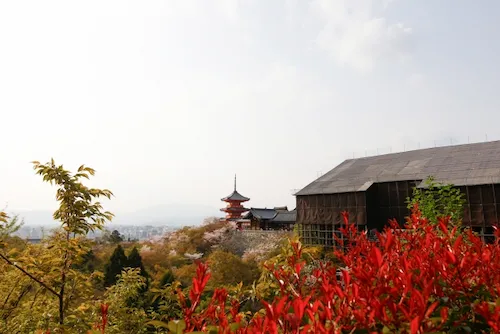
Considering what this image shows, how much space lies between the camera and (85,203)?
4453 mm

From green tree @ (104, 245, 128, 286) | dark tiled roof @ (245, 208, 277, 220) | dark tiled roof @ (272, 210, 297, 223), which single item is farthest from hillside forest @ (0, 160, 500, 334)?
dark tiled roof @ (245, 208, 277, 220)

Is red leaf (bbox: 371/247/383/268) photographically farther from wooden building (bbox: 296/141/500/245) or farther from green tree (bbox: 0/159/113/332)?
wooden building (bbox: 296/141/500/245)

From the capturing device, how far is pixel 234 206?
5147 cm

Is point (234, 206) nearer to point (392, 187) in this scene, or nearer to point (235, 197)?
point (235, 197)

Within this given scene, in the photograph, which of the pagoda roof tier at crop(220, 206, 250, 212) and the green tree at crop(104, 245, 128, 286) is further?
the pagoda roof tier at crop(220, 206, 250, 212)

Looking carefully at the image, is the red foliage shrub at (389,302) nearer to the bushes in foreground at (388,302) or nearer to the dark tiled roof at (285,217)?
the bushes in foreground at (388,302)

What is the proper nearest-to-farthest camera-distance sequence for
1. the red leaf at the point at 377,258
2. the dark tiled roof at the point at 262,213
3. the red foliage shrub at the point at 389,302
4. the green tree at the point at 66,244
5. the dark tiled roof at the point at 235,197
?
1. the red foliage shrub at the point at 389,302
2. the red leaf at the point at 377,258
3. the green tree at the point at 66,244
4. the dark tiled roof at the point at 262,213
5. the dark tiled roof at the point at 235,197

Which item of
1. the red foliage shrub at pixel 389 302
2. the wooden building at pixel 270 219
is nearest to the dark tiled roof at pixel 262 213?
the wooden building at pixel 270 219

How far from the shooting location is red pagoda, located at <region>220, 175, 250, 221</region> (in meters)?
49.8

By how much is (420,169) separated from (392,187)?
2085 mm

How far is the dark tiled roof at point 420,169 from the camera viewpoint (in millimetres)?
19797

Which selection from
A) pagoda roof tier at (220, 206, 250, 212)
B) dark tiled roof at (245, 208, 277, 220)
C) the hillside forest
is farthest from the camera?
pagoda roof tier at (220, 206, 250, 212)

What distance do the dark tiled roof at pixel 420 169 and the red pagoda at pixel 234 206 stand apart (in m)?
22.6

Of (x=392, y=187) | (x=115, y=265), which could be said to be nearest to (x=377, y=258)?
(x=115, y=265)
